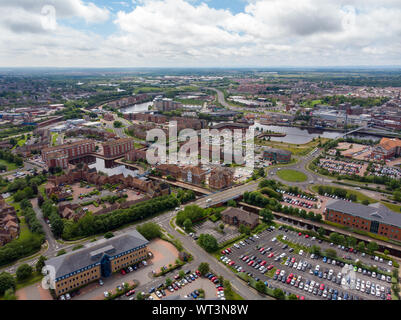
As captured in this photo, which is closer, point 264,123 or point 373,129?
point 373,129

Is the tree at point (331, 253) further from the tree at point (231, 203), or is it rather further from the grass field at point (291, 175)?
the grass field at point (291, 175)

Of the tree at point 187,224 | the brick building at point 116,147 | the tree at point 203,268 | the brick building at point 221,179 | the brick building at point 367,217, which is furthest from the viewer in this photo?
the brick building at point 116,147

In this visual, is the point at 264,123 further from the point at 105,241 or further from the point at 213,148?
the point at 105,241

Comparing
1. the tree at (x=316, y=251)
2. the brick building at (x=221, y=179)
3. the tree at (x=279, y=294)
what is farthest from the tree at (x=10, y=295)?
the brick building at (x=221, y=179)

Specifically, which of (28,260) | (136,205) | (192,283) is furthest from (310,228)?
(28,260)

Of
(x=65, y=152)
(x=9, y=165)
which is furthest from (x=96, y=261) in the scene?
(x=9, y=165)
